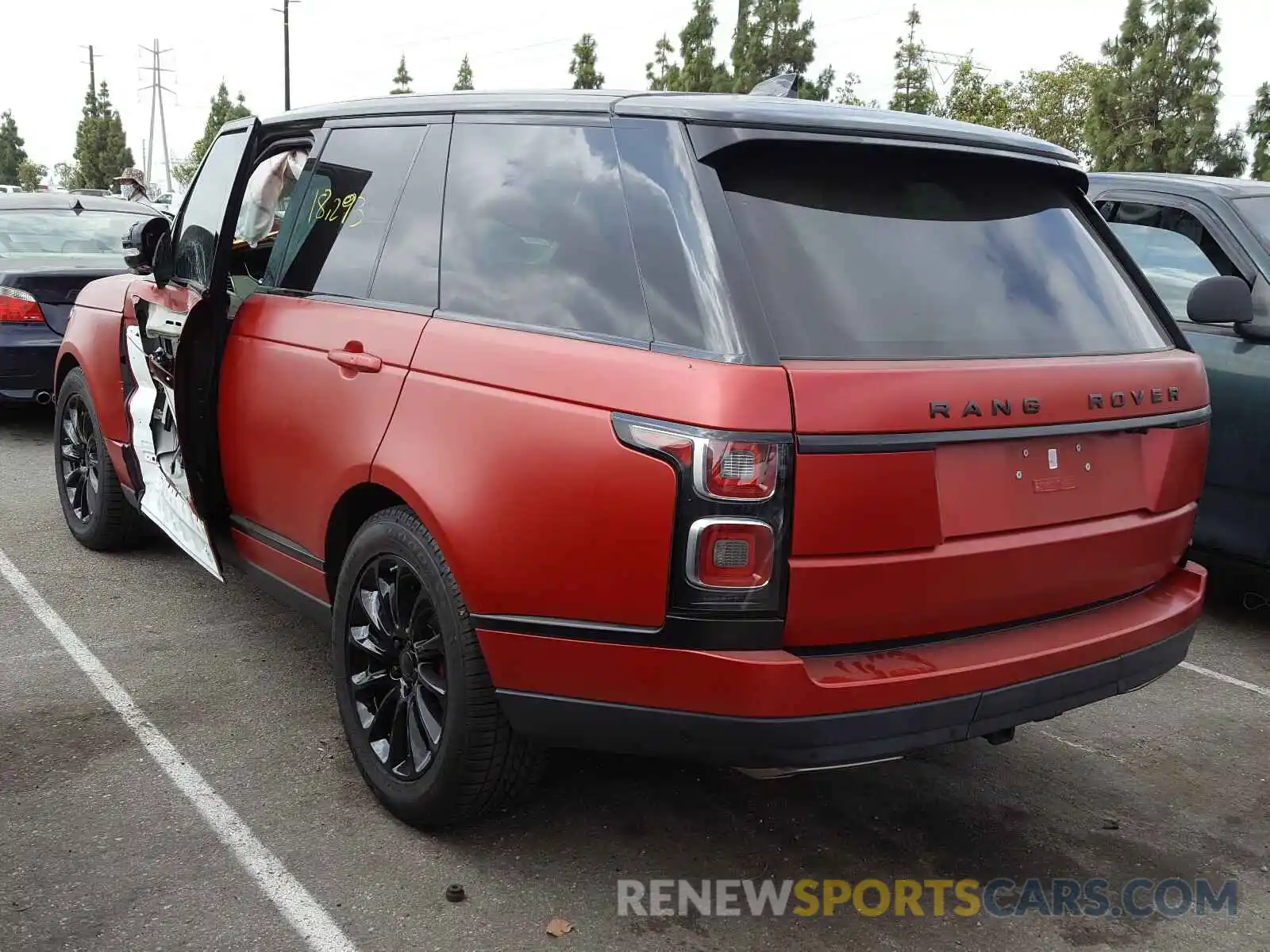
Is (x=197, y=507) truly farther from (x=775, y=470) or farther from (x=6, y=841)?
(x=775, y=470)

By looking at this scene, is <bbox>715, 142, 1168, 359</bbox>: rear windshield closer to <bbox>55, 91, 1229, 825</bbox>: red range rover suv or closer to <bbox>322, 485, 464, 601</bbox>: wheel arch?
<bbox>55, 91, 1229, 825</bbox>: red range rover suv

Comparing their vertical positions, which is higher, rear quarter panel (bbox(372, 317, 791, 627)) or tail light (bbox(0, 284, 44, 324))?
rear quarter panel (bbox(372, 317, 791, 627))

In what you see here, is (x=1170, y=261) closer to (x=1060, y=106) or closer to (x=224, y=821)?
(x=224, y=821)

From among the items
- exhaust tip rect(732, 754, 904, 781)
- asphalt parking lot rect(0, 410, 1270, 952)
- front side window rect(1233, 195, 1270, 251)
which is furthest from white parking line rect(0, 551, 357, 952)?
front side window rect(1233, 195, 1270, 251)

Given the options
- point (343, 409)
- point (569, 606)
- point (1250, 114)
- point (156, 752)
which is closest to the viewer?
point (569, 606)

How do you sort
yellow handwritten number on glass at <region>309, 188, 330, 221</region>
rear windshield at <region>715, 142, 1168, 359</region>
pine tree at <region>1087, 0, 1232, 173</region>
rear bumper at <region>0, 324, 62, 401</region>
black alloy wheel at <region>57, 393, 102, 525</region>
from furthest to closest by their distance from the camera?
1. pine tree at <region>1087, 0, 1232, 173</region>
2. rear bumper at <region>0, 324, 62, 401</region>
3. black alloy wheel at <region>57, 393, 102, 525</region>
4. yellow handwritten number on glass at <region>309, 188, 330, 221</region>
5. rear windshield at <region>715, 142, 1168, 359</region>

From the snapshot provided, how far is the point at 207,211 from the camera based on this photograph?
4.31 meters

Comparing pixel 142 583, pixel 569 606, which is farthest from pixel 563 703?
pixel 142 583

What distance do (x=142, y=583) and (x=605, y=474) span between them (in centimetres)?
346

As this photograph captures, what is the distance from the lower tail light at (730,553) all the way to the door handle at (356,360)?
1186mm

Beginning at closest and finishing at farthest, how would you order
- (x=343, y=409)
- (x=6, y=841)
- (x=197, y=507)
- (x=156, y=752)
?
(x=6, y=841) < (x=343, y=409) < (x=156, y=752) < (x=197, y=507)

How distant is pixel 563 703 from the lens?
2674 mm

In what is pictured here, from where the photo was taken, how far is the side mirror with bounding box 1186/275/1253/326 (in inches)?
177

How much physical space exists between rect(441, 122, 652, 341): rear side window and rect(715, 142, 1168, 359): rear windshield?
0.30 m
